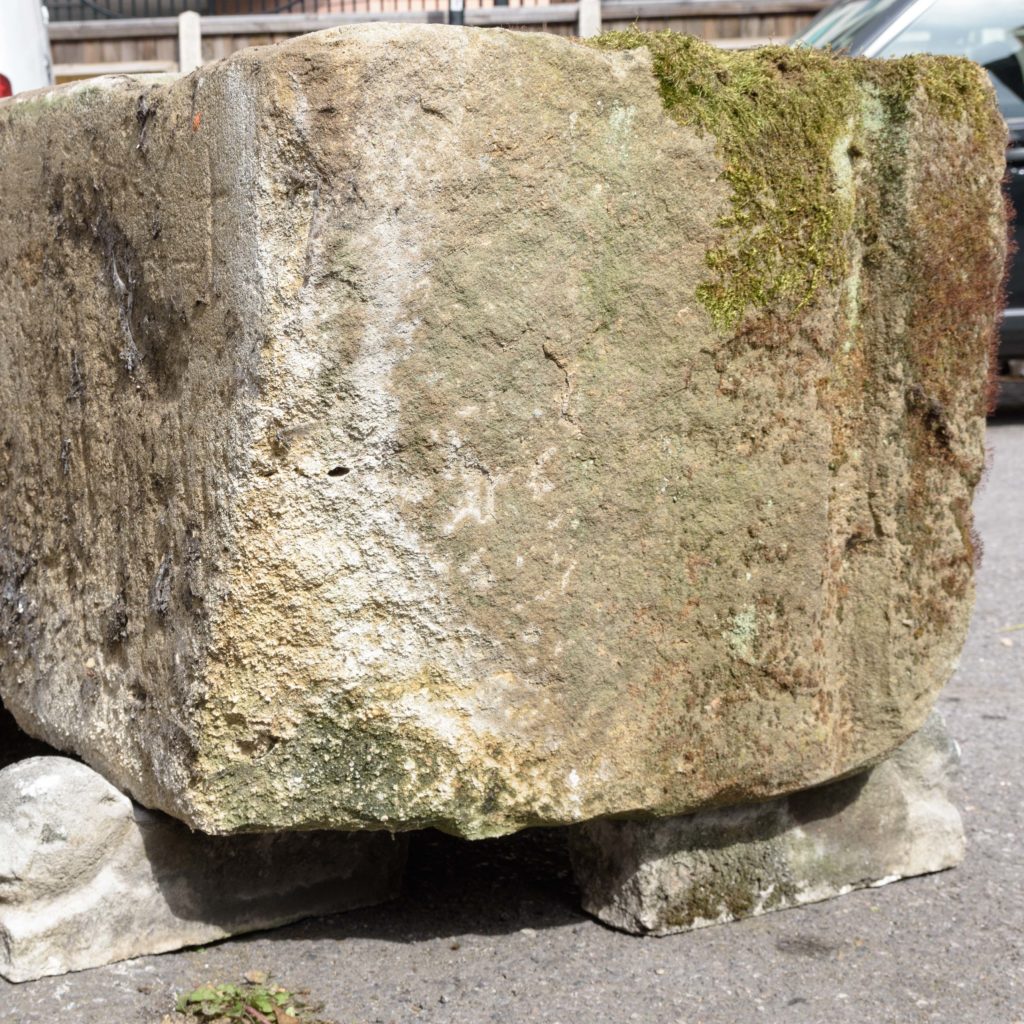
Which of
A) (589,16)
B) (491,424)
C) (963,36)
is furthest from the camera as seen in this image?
(589,16)

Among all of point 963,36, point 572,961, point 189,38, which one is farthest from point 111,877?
point 189,38

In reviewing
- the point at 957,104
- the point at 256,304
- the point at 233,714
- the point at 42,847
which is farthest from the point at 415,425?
the point at 957,104

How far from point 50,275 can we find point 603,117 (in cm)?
97

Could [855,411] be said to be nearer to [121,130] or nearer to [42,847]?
[121,130]

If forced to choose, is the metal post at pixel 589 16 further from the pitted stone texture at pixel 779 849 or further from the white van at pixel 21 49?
the pitted stone texture at pixel 779 849

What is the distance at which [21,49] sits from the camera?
4.76m

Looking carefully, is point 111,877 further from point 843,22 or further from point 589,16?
point 589,16

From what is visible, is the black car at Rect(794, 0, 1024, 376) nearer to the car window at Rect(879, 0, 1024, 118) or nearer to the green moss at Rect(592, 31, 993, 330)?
Answer: the car window at Rect(879, 0, 1024, 118)

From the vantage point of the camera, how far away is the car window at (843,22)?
6.22 meters

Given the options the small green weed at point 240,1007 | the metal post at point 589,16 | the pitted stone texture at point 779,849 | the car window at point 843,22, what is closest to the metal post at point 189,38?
the metal post at point 589,16

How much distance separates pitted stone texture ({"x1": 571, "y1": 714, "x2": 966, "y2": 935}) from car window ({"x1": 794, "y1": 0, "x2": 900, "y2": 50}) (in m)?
4.10

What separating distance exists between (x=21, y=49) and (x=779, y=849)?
3619mm

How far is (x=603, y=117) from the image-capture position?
6.70 feet

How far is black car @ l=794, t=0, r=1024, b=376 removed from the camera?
606 cm
